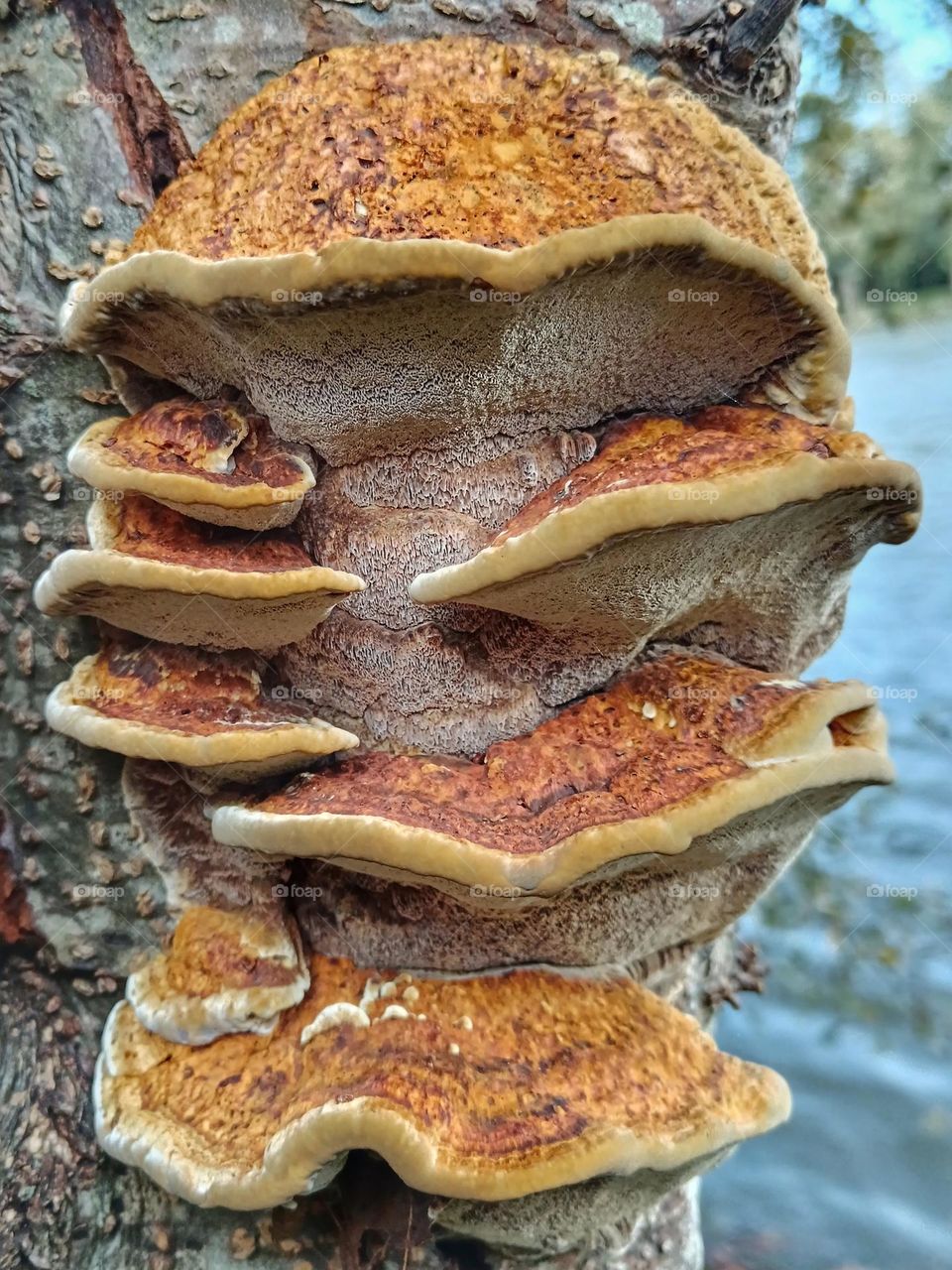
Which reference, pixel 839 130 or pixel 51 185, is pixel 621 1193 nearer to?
pixel 51 185

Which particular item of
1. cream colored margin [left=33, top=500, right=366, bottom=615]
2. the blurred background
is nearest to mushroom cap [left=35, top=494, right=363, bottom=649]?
cream colored margin [left=33, top=500, right=366, bottom=615]

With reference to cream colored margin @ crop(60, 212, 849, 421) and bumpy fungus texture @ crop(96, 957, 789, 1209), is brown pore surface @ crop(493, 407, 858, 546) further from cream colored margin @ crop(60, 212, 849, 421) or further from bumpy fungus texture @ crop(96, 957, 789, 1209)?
bumpy fungus texture @ crop(96, 957, 789, 1209)

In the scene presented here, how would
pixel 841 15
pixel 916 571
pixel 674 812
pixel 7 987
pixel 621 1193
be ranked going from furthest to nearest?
pixel 916 571, pixel 841 15, pixel 7 987, pixel 621 1193, pixel 674 812

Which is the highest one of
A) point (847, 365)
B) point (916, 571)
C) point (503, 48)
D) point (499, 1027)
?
point (503, 48)

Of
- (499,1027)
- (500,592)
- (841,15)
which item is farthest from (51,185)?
(841,15)

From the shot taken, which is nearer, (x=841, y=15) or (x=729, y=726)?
(x=729, y=726)

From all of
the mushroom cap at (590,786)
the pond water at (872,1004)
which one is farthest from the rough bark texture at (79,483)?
the pond water at (872,1004)

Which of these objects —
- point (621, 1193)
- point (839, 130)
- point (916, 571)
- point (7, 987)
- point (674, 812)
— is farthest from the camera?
point (916, 571)

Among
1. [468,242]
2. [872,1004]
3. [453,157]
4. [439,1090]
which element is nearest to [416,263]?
[468,242]
